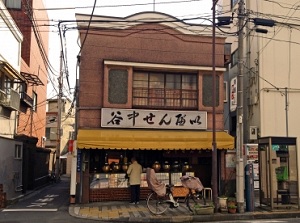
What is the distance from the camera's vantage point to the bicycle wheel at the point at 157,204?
42.8ft

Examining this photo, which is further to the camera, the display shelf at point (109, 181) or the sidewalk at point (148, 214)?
the display shelf at point (109, 181)

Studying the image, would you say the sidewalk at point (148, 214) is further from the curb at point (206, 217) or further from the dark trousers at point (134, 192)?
the dark trousers at point (134, 192)

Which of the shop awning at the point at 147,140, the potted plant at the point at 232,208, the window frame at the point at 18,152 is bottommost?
the potted plant at the point at 232,208

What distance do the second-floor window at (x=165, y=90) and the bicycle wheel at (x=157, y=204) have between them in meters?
4.69

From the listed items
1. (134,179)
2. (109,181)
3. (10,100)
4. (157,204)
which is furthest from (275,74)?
(10,100)

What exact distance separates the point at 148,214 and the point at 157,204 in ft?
1.67

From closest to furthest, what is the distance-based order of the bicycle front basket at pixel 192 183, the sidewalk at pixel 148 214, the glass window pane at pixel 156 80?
the sidewalk at pixel 148 214, the bicycle front basket at pixel 192 183, the glass window pane at pixel 156 80

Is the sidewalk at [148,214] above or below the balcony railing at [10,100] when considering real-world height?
below

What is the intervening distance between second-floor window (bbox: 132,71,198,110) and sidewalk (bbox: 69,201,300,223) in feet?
15.6

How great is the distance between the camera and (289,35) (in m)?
18.6

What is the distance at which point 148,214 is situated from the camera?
42.4 ft

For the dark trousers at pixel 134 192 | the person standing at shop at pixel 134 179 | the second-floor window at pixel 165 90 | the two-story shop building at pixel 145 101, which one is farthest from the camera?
the second-floor window at pixel 165 90

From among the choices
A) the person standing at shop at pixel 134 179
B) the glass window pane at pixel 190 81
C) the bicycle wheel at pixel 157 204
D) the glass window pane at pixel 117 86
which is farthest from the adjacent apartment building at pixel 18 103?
the bicycle wheel at pixel 157 204

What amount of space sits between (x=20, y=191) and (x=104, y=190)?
6053 millimetres
